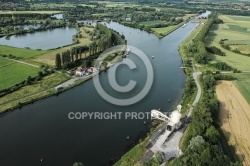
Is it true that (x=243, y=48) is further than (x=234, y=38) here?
No

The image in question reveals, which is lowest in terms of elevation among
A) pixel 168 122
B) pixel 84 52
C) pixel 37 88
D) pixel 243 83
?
pixel 168 122

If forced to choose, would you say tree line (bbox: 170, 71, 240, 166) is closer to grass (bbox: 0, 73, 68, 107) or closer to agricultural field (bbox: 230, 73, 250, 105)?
agricultural field (bbox: 230, 73, 250, 105)

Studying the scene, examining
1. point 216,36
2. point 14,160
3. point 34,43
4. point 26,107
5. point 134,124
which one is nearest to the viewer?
point 14,160

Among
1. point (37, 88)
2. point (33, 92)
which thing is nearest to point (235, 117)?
point (33, 92)

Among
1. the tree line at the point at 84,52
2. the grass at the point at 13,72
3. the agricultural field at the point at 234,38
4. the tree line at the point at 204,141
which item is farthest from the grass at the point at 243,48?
the grass at the point at 13,72

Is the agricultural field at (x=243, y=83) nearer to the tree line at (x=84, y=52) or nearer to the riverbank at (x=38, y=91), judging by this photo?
the riverbank at (x=38, y=91)

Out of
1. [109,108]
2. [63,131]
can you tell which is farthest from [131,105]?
[63,131]

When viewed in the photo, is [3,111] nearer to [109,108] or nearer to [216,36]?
[109,108]

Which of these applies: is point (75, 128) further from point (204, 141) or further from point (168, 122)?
point (204, 141)
